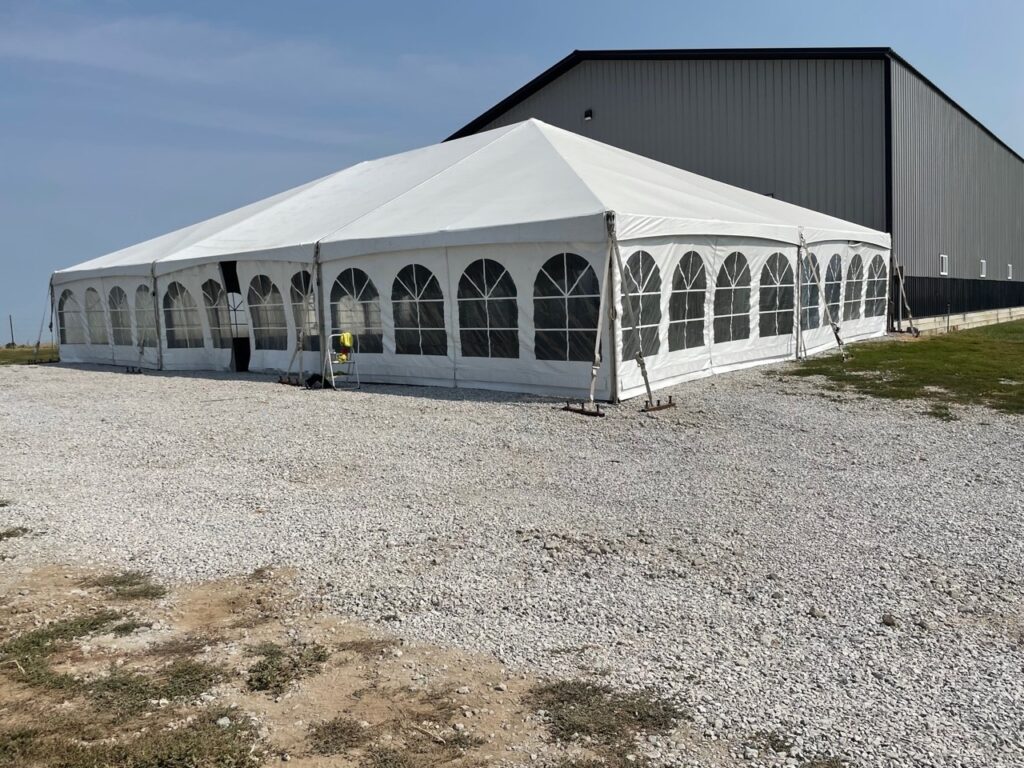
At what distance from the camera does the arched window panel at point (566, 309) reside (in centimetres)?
Result: 995

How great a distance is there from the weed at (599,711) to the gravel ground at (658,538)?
11 centimetres

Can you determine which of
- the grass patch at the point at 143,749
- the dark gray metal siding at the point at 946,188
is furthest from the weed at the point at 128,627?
the dark gray metal siding at the point at 946,188

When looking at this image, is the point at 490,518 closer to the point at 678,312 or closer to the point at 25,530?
the point at 25,530

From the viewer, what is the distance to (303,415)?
9.52 m

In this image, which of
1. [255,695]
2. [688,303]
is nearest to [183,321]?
[688,303]

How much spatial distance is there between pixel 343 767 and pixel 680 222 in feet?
Answer: 30.5

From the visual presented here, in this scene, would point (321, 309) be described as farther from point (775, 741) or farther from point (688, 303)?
point (775, 741)

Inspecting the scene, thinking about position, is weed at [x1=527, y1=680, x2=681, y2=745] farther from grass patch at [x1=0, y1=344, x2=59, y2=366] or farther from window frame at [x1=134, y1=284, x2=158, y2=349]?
grass patch at [x1=0, y1=344, x2=59, y2=366]

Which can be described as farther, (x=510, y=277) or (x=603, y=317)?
(x=510, y=277)

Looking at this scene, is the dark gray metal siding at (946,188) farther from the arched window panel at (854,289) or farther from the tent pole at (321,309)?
the tent pole at (321,309)

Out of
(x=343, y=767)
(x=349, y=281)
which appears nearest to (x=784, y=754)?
(x=343, y=767)

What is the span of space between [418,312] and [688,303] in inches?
147

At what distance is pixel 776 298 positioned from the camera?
13.5 m

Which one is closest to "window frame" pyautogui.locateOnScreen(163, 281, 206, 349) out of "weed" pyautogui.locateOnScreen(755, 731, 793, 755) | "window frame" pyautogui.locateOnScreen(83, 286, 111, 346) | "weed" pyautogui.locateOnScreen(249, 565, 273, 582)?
"window frame" pyautogui.locateOnScreen(83, 286, 111, 346)
